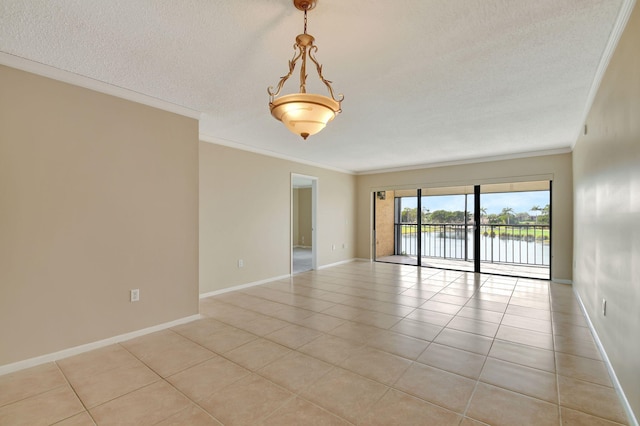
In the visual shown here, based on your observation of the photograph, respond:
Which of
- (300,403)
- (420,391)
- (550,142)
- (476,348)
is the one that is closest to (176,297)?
Result: (300,403)

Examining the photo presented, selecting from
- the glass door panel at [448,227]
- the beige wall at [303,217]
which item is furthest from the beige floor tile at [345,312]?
the beige wall at [303,217]

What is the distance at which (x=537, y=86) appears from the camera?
274 centimetres

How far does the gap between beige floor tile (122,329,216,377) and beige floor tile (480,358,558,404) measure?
7.58ft

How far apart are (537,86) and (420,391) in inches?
112

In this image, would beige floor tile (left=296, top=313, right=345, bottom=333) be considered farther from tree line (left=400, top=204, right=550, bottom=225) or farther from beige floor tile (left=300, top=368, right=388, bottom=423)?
tree line (left=400, top=204, right=550, bottom=225)

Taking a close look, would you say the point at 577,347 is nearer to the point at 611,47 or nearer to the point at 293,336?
the point at 611,47

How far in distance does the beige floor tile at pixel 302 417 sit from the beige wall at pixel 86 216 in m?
2.03

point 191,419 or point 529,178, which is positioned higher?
point 529,178

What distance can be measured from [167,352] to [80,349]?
0.78 m

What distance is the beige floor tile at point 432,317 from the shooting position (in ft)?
11.0

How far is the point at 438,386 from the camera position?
2.12m

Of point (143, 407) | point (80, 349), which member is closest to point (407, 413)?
point (143, 407)

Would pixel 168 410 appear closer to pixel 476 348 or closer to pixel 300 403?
pixel 300 403

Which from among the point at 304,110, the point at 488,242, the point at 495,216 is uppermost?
the point at 304,110
